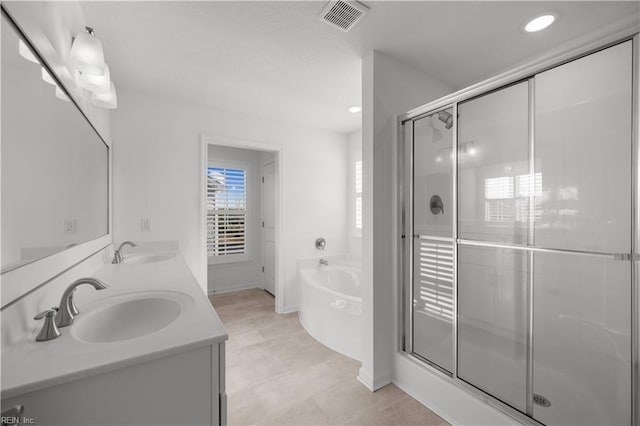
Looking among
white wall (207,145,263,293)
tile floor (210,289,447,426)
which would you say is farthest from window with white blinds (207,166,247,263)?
tile floor (210,289,447,426)

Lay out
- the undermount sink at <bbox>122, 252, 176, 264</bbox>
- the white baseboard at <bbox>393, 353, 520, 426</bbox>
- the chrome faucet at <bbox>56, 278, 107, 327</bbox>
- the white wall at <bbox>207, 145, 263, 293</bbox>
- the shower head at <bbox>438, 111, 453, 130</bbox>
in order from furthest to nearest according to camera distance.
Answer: the white wall at <bbox>207, 145, 263, 293</bbox>, the undermount sink at <bbox>122, 252, 176, 264</bbox>, the shower head at <bbox>438, 111, 453, 130</bbox>, the white baseboard at <bbox>393, 353, 520, 426</bbox>, the chrome faucet at <bbox>56, 278, 107, 327</bbox>

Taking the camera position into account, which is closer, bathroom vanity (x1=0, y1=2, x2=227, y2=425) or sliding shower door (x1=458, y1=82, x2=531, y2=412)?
bathroom vanity (x1=0, y1=2, x2=227, y2=425)

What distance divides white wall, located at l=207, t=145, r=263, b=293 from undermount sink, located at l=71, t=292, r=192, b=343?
3138 mm

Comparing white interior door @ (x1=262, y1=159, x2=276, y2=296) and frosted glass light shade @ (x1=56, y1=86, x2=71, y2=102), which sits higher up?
frosted glass light shade @ (x1=56, y1=86, x2=71, y2=102)

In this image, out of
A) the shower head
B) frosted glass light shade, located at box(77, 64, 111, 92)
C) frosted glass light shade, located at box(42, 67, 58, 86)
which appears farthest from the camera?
the shower head

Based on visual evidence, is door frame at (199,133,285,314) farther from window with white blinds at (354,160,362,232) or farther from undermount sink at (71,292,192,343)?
undermount sink at (71,292,192,343)

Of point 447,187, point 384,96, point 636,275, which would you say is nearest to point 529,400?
point 636,275

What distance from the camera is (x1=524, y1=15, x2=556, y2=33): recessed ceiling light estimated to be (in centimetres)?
169

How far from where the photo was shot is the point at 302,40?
1.88 m

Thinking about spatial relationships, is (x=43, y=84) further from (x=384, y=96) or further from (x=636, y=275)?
(x=636, y=275)

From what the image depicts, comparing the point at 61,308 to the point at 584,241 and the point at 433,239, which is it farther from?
the point at 584,241

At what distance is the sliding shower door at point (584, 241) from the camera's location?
4.07 ft

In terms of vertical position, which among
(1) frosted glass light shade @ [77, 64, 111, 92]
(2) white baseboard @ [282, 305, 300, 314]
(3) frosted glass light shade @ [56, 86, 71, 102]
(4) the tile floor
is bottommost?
(4) the tile floor

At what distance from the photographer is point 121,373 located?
0.76 metres
